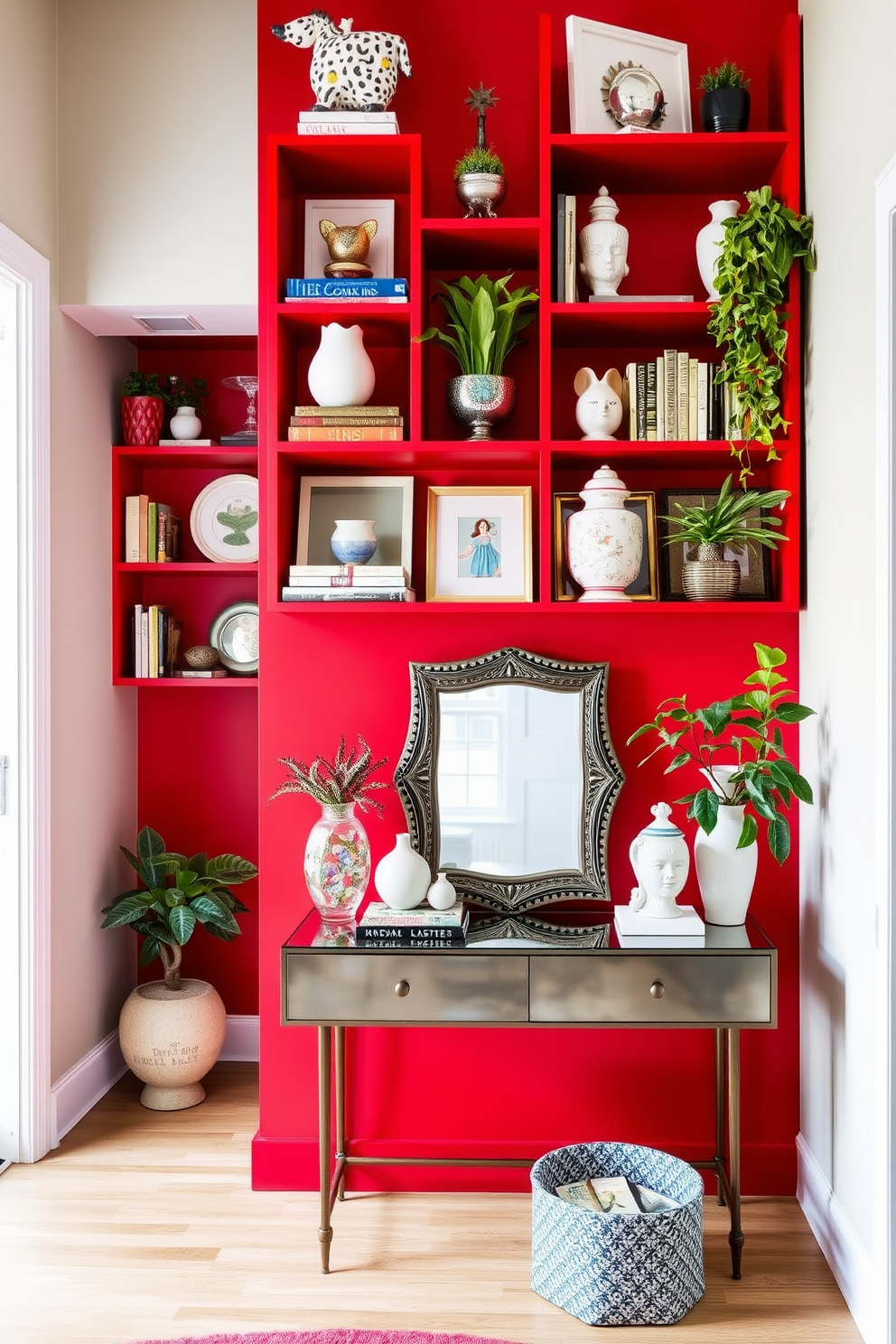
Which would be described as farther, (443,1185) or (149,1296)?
(443,1185)

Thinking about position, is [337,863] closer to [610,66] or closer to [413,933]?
[413,933]

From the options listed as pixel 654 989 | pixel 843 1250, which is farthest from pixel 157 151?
pixel 843 1250

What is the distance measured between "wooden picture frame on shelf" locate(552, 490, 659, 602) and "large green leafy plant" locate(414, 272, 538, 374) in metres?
0.38

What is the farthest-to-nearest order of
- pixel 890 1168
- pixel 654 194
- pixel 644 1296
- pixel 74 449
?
pixel 74 449, pixel 654 194, pixel 644 1296, pixel 890 1168

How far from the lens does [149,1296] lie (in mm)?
2301

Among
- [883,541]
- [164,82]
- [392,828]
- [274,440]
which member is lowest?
[392,828]

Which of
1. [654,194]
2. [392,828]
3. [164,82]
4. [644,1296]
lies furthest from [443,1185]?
[164,82]

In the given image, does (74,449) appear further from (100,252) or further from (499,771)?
(499,771)

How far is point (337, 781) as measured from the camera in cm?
257

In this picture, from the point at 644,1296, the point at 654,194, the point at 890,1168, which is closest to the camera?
the point at 890,1168

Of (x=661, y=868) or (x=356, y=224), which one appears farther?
(x=356, y=224)

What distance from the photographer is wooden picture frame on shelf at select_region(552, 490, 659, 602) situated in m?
2.73

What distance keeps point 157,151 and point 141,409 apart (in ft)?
2.55

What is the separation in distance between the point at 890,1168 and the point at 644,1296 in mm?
567
